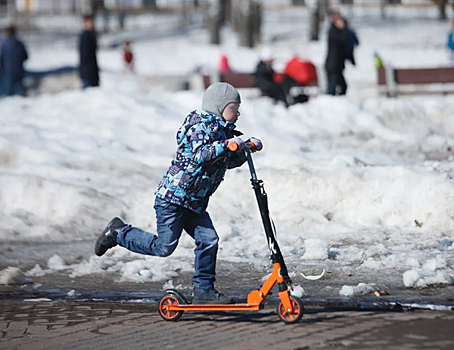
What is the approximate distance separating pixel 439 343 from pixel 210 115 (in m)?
1.93

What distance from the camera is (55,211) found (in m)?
8.44

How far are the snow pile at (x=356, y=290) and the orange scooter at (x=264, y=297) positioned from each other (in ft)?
2.06

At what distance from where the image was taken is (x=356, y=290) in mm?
5719

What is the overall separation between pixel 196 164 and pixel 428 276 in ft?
6.61

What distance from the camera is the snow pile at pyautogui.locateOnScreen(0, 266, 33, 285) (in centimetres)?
634

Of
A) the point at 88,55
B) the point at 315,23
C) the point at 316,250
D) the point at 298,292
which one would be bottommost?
the point at 315,23

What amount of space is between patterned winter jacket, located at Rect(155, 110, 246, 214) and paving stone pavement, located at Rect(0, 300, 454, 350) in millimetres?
778

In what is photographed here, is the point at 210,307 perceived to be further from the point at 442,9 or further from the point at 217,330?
the point at 442,9

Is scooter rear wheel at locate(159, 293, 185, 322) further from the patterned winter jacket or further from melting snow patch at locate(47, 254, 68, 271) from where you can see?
melting snow patch at locate(47, 254, 68, 271)

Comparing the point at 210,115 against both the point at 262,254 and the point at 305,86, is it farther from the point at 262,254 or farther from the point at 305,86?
the point at 305,86

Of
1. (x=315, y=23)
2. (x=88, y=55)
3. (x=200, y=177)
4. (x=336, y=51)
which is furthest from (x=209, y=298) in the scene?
(x=315, y=23)

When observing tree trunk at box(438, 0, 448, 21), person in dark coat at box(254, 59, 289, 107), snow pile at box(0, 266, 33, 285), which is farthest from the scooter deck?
tree trunk at box(438, 0, 448, 21)

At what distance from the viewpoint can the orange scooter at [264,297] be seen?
192 inches

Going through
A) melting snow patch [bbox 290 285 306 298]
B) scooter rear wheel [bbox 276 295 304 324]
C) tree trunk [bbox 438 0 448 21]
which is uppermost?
scooter rear wheel [bbox 276 295 304 324]
